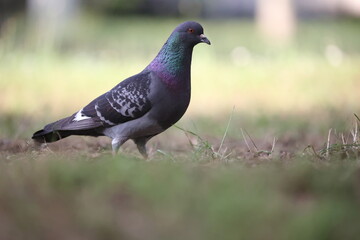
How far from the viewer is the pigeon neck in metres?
4.34

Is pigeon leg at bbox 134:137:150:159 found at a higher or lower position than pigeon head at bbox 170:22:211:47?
lower

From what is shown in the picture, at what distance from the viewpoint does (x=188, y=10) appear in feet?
79.6

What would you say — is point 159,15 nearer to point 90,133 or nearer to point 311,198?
point 90,133

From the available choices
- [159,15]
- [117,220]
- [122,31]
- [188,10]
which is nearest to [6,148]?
[117,220]

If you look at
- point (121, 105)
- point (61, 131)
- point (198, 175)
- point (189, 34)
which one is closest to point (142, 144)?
point (121, 105)

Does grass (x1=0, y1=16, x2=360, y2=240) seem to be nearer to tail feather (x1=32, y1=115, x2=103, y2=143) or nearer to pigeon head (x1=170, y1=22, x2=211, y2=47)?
tail feather (x1=32, y1=115, x2=103, y2=143)

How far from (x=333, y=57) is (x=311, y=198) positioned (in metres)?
8.46

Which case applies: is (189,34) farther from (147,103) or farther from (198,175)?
(198,175)

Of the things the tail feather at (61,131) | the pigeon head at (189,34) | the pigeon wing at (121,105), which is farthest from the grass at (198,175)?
the pigeon head at (189,34)

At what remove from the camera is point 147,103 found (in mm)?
4285

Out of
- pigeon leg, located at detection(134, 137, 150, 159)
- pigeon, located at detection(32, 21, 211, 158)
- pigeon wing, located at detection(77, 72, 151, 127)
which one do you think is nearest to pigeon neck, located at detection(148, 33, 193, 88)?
pigeon, located at detection(32, 21, 211, 158)

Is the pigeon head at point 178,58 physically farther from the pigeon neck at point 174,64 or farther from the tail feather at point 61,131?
the tail feather at point 61,131

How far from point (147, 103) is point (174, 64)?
0.32 meters

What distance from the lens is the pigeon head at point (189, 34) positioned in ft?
14.7
